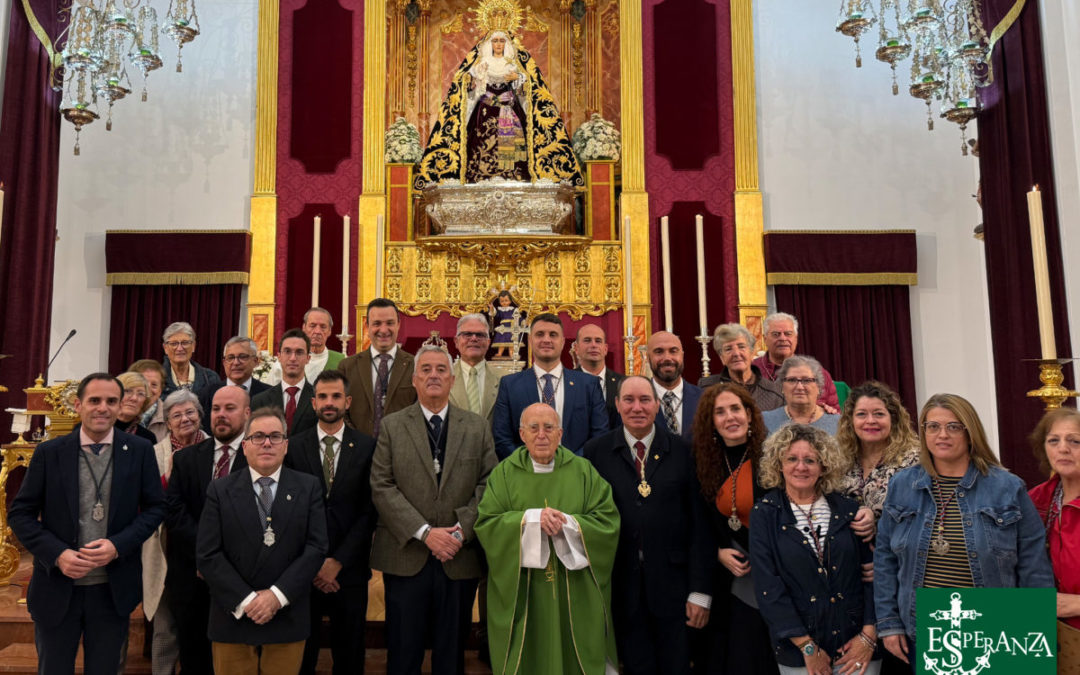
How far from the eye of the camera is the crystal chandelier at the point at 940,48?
5.16 metres

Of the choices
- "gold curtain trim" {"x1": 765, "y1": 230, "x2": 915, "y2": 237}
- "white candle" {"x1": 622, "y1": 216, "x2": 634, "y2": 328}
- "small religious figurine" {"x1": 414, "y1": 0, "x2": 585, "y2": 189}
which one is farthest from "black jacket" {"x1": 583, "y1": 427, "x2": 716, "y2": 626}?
"gold curtain trim" {"x1": 765, "y1": 230, "x2": 915, "y2": 237}

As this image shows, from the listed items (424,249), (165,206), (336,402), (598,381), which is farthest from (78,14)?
(598,381)

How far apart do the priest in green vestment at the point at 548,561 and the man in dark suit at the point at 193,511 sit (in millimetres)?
1077

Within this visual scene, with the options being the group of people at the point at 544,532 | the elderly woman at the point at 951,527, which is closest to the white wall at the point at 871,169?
the group of people at the point at 544,532

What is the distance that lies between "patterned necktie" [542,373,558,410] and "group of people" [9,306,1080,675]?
12.5 inches

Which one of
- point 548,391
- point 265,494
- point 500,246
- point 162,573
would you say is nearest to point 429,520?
point 265,494

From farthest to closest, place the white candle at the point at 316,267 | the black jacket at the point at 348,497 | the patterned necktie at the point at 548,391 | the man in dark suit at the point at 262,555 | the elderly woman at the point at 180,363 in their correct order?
the white candle at the point at 316,267, the elderly woman at the point at 180,363, the patterned necktie at the point at 548,391, the black jacket at the point at 348,497, the man in dark suit at the point at 262,555

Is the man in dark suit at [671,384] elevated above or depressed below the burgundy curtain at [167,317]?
below

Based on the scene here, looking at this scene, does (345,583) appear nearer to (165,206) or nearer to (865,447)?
(865,447)

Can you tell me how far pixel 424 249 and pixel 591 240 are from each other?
1481 mm

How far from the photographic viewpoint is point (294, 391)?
4.05 m

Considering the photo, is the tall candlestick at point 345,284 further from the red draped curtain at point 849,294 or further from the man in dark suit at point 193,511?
the red draped curtain at point 849,294

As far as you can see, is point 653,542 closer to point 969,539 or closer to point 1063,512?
point 969,539

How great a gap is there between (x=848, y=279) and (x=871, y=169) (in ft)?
3.49
